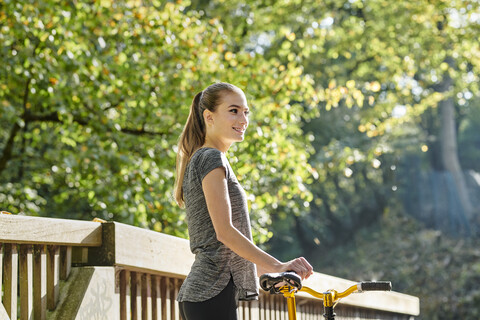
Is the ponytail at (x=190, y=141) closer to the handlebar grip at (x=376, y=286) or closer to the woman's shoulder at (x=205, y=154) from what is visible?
the woman's shoulder at (x=205, y=154)

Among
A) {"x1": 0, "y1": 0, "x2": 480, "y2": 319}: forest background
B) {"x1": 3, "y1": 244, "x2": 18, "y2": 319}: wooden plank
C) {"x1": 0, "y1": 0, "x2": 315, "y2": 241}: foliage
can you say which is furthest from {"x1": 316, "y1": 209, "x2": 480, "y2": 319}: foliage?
{"x1": 3, "y1": 244, "x2": 18, "y2": 319}: wooden plank

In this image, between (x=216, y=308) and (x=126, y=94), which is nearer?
(x=216, y=308)

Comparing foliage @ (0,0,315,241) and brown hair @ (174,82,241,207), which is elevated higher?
foliage @ (0,0,315,241)

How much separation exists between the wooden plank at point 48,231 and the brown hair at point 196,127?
46 cm

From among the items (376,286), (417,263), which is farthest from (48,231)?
(417,263)

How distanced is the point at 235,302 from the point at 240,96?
787 millimetres

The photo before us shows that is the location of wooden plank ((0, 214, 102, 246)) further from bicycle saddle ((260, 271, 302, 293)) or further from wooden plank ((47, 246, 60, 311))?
bicycle saddle ((260, 271, 302, 293))

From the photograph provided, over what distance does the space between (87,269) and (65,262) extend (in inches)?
3.8

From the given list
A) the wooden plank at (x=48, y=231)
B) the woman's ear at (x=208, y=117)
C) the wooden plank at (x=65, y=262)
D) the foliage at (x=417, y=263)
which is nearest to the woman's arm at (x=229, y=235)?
the woman's ear at (x=208, y=117)

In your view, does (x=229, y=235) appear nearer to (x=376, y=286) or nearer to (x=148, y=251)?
(x=376, y=286)

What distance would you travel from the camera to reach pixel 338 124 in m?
23.8

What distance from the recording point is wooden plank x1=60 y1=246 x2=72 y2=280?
122 inches

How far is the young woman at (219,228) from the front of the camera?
260 cm

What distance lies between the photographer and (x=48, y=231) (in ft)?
9.55
